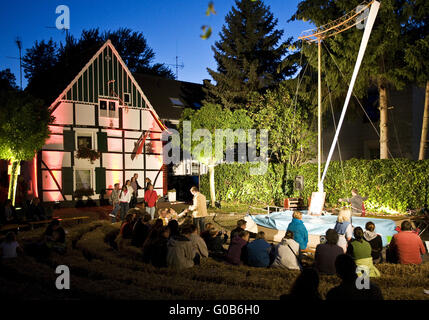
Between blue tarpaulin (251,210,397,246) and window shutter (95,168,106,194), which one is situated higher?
window shutter (95,168,106,194)

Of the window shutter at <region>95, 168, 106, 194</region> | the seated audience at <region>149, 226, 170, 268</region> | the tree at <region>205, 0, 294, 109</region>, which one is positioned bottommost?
the seated audience at <region>149, 226, 170, 268</region>

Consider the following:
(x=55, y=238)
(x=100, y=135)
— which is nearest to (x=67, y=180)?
(x=100, y=135)

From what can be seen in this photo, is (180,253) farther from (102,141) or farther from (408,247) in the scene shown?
(102,141)

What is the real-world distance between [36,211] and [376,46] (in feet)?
52.8

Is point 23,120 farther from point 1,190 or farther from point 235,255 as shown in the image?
point 235,255

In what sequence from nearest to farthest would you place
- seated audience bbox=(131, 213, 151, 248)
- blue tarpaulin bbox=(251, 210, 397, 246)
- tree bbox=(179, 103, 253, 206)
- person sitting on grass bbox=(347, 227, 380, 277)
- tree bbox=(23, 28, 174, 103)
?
person sitting on grass bbox=(347, 227, 380, 277), seated audience bbox=(131, 213, 151, 248), blue tarpaulin bbox=(251, 210, 397, 246), tree bbox=(179, 103, 253, 206), tree bbox=(23, 28, 174, 103)

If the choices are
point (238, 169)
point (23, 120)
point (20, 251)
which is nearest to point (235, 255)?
point (20, 251)

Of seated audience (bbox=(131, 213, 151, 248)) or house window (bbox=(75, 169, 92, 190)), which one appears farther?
house window (bbox=(75, 169, 92, 190))

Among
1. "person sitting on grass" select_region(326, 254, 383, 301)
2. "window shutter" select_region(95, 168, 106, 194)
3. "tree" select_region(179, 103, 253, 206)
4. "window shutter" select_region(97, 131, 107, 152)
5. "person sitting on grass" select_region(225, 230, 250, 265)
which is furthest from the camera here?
"tree" select_region(179, 103, 253, 206)

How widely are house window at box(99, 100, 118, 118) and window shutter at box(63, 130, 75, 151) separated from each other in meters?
2.04

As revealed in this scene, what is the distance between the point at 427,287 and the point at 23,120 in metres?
14.1

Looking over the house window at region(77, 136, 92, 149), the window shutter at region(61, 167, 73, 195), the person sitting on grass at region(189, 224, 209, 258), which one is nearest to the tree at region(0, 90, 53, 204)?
the window shutter at region(61, 167, 73, 195)

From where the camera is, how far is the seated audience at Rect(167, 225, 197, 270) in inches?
277

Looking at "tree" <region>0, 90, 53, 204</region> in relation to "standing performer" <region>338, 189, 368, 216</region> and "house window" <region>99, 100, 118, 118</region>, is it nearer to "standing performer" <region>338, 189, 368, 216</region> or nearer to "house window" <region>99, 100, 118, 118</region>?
"house window" <region>99, 100, 118, 118</region>
